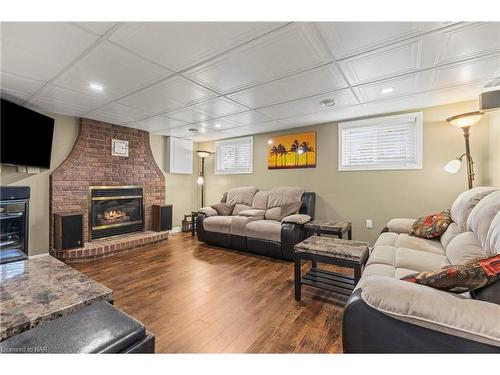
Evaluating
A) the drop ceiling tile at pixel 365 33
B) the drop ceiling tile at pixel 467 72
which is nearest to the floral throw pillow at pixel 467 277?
the drop ceiling tile at pixel 365 33

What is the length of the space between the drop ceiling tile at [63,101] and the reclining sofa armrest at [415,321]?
3.42 meters

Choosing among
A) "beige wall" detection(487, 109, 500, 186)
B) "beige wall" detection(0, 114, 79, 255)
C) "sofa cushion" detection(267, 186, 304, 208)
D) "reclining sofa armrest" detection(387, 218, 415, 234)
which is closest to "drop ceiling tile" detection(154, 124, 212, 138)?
"beige wall" detection(0, 114, 79, 255)

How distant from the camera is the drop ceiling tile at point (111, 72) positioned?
183 cm

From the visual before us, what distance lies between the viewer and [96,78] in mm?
2234

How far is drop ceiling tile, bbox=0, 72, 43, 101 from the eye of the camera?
2.20 m

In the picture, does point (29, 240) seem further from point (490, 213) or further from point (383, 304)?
point (490, 213)

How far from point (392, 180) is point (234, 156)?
3142 mm

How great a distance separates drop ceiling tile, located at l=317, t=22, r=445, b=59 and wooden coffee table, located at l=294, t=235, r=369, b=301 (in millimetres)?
1658

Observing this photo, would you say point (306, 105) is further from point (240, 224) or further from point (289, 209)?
point (240, 224)

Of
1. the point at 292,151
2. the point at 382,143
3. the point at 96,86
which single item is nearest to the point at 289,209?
the point at 292,151

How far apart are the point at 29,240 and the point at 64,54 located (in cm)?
283

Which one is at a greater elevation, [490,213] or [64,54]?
[64,54]

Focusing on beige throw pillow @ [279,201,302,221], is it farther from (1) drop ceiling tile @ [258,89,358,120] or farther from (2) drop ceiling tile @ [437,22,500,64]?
(2) drop ceiling tile @ [437,22,500,64]
